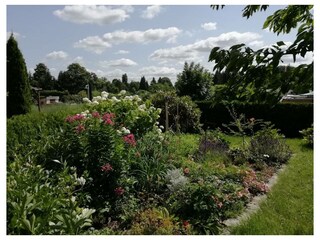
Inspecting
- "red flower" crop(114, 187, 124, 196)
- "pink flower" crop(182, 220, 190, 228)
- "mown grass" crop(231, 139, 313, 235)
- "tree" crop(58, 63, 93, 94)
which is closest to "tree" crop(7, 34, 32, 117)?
"red flower" crop(114, 187, 124, 196)

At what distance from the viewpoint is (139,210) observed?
4.12 m

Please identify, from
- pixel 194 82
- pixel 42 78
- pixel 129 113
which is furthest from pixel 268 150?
pixel 42 78

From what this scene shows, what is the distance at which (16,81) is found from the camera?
458 inches

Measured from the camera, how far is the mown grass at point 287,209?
3738 millimetres

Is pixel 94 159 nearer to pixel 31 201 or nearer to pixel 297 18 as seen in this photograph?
pixel 31 201

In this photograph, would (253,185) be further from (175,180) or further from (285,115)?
(285,115)

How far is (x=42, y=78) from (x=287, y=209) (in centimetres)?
4170

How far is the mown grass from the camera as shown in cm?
374

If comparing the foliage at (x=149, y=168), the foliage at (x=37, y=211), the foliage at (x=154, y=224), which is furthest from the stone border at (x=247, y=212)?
the foliage at (x=37, y=211)

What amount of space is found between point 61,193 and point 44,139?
181 cm

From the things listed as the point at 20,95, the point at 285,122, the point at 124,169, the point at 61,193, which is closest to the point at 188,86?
the point at 285,122

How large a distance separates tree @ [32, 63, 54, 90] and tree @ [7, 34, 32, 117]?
29.8 metres

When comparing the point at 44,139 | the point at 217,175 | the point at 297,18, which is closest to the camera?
the point at 297,18

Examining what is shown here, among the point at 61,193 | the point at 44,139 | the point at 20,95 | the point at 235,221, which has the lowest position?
the point at 235,221
